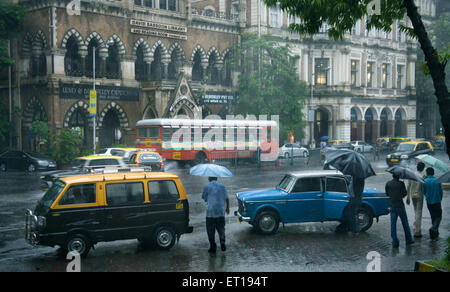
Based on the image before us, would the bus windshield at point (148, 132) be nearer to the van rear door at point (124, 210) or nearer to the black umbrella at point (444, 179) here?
the van rear door at point (124, 210)

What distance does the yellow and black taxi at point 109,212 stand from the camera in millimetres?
11781

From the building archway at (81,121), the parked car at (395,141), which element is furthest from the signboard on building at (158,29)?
the parked car at (395,141)

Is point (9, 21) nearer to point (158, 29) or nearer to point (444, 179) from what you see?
point (158, 29)

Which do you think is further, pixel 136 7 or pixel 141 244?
pixel 136 7

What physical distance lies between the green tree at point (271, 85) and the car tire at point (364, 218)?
1103 inches

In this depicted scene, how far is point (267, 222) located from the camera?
14.4 metres

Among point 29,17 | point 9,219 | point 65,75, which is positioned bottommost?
point 9,219

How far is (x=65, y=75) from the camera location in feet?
122

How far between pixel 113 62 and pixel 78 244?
30.3m

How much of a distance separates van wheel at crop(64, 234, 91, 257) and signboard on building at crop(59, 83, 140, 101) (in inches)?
1050

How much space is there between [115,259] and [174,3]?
3524 centimetres
